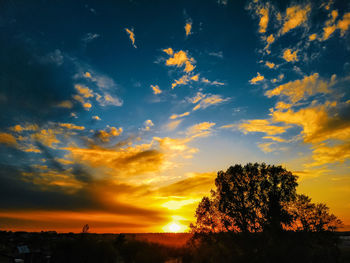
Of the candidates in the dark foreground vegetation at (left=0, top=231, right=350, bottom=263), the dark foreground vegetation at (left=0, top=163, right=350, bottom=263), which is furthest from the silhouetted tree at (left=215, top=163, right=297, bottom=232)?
the dark foreground vegetation at (left=0, top=231, right=350, bottom=263)

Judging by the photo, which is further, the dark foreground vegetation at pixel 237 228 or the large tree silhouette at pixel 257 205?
the large tree silhouette at pixel 257 205

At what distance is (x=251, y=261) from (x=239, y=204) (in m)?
14.9

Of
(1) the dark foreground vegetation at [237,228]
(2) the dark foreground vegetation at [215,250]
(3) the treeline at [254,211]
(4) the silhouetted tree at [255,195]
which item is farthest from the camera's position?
(4) the silhouetted tree at [255,195]

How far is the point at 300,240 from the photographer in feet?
74.2

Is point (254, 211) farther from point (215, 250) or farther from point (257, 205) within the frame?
point (215, 250)

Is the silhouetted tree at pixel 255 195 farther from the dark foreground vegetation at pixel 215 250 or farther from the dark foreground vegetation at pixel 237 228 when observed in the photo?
the dark foreground vegetation at pixel 215 250

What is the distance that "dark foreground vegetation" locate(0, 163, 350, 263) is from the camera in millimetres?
23447

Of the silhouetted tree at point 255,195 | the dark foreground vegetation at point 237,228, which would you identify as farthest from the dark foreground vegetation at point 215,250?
the silhouetted tree at point 255,195

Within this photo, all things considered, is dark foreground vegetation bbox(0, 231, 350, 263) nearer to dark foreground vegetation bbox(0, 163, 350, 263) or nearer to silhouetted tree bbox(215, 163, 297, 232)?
dark foreground vegetation bbox(0, 163, 350, 263)

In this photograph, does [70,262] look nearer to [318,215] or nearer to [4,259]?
[4,259]

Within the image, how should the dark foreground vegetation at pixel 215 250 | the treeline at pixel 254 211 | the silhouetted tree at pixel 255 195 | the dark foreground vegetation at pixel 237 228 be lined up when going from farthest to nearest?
the silhouetted tree at pixel 255 195 < the treeline at pixel 254 211 < the dark foreground vegetation at pixel 237 228 < the dark foreground vegetation at pixel 215 250

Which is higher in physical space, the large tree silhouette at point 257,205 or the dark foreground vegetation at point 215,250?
the large tree silhouette at point 257,205

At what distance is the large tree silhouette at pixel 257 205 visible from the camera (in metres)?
30.6

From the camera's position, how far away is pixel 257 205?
105 feet
